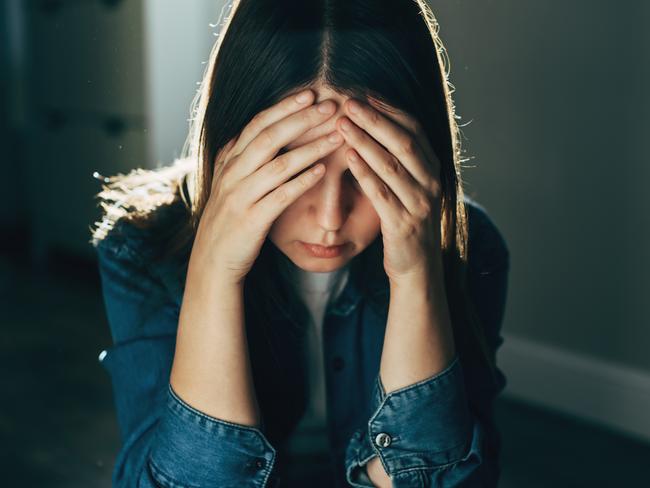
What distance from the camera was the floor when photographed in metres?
0.68

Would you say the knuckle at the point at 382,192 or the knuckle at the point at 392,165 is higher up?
the knuckle at the point at 392,165

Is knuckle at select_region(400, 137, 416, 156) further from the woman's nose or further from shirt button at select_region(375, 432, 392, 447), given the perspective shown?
shirt button at select_region(375, 432, 392, 447)

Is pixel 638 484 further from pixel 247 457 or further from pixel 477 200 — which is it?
pixel 247 457

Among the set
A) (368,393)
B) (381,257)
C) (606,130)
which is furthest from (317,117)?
(606,130)

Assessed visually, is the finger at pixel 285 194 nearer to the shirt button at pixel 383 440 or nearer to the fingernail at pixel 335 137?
the fingernail at pixel 335 137

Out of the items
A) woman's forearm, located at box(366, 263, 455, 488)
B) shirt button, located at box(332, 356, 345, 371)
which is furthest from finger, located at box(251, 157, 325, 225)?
shirt button, located at box(332, 356, 345, 371)

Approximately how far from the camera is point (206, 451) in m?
0.50

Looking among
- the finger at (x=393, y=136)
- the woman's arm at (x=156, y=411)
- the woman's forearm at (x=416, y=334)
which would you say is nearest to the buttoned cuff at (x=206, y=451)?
the woman's arm at (x=156, y=411)

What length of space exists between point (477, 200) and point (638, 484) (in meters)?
0.36

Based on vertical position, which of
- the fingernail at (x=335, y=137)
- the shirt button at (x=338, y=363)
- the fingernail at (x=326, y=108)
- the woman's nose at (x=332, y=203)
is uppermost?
the fingernail at (x=326, y=108)

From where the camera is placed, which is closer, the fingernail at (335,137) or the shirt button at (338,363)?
the fingernail at (335,137)

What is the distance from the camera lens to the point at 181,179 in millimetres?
630

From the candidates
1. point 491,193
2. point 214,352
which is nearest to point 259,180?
point 214,352

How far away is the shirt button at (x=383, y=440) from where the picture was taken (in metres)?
0.53
